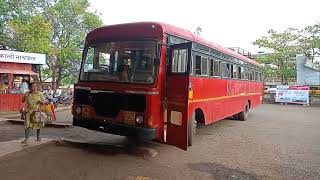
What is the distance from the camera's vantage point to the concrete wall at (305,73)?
31.0 metres

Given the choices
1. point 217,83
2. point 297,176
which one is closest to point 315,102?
point 217,83

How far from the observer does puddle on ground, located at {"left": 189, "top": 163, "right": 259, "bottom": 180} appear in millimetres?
6199

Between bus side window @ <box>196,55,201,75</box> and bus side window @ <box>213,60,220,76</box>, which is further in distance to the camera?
bus side window @ <box>213,60,220,76</box>

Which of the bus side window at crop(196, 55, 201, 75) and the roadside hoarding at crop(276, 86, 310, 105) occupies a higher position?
the bus side window at crop(196, 55, 201, 75)

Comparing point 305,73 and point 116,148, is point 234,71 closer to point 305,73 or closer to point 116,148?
point 116,148

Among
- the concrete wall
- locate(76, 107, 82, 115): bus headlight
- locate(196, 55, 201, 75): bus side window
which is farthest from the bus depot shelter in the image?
the concrete wall

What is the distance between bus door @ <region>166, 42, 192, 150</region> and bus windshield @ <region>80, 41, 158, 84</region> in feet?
1.34

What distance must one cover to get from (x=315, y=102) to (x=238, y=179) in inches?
1022

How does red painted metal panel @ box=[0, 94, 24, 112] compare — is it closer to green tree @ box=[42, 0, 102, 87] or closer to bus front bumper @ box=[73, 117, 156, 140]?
bus front bumper @ box=[73, 117, 156, 140]

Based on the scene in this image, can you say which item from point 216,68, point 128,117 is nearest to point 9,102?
point 216,68

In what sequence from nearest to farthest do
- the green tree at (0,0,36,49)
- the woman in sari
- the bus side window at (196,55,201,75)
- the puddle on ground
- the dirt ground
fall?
the dirt ground < the puddle on ground < the woman in sari < the bus side window at (196,55,201,75) < the green tree at (0,0,36,49)

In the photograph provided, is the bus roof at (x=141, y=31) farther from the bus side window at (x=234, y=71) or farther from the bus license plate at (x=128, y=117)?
the bus side window at (x=234, y=71)

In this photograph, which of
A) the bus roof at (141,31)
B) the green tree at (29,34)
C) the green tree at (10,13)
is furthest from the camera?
the green tree at (10,13)

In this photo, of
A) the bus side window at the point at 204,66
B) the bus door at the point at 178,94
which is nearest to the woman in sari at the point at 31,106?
the bus door at the point at 178,94
